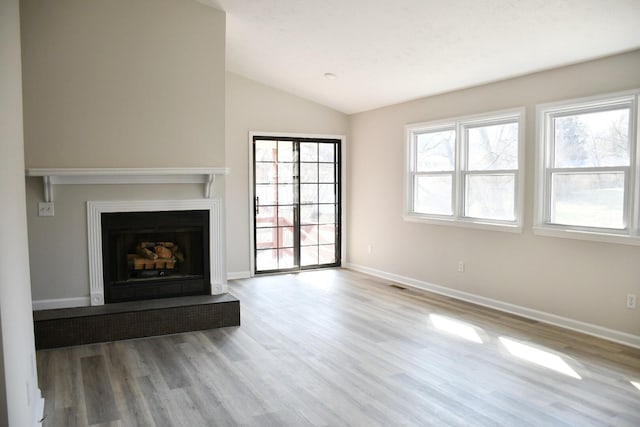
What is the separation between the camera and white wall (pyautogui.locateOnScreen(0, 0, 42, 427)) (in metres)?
1.75

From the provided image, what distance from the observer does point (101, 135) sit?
14.6 ft

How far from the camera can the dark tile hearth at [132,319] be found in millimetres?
4105

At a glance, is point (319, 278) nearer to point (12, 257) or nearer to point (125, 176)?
point (125, 176)

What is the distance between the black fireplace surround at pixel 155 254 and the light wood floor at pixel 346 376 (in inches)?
22.8

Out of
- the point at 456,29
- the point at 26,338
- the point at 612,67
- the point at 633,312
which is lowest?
the point at 633,312

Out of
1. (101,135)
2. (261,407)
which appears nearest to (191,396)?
(261,407)

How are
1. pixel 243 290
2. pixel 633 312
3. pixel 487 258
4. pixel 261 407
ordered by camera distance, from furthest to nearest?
pixel 243 290
pixel 487 258
pixel 633 312
pixel 261 407

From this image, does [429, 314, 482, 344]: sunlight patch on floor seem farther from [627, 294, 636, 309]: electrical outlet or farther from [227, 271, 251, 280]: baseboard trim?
[227, 271, 251, 280]: baseboard trim

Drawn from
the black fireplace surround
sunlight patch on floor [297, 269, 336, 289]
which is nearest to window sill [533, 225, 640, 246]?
sunlight patch on floor [297, 269, 336, 289]

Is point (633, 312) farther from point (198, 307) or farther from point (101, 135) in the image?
point (101, 135)

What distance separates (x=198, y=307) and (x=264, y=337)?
71 centimetres

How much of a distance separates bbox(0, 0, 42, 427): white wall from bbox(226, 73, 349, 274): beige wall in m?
4.11

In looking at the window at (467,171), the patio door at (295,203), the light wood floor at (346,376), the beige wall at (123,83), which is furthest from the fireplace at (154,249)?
the window at (467,171)

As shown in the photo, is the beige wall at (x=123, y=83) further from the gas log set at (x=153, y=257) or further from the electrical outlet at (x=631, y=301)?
the electrical outlet at (x=631, y=301)
